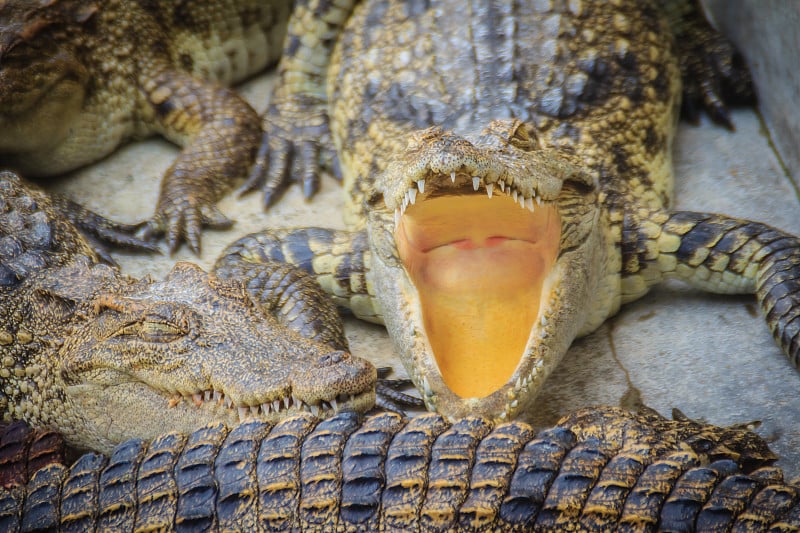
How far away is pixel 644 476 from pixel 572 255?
95cm

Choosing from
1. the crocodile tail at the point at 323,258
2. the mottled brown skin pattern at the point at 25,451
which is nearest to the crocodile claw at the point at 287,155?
the crocodile tail at the point at 323,258

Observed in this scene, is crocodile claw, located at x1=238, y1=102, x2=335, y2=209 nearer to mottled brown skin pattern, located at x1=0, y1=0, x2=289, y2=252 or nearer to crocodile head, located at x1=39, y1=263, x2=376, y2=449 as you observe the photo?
mottled brown skin pattern, located at x1=0, y1=0, x2=289, y2=252

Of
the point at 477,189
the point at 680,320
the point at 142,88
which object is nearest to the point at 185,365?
the point at 477,189

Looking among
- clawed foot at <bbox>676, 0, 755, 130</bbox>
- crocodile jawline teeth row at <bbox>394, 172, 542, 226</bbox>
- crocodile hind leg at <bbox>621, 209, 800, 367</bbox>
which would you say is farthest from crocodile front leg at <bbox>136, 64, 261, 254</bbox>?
clawed foot at <bbox>676, 0, 755, 130</bbox>

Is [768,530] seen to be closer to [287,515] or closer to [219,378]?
[287,515]

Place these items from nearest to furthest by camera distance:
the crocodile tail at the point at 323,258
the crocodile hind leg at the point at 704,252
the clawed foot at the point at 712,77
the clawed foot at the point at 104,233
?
the crocodile hind leg at the point at 704,252
the crocodile tail at the point at 323,258
the clawed foot at the point at 104,233
the clawed foot at the point at 712,77

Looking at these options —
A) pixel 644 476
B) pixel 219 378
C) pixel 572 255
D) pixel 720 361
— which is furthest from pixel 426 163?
pixel 720 361

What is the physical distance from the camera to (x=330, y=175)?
4.08m

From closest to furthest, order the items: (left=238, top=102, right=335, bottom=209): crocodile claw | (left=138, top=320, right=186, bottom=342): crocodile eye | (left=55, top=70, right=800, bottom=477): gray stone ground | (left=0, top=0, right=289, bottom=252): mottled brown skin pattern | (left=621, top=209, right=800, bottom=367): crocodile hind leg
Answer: (left=138, top=320, right=186, bottom=342): crocodile eye
(left=55, top=70, right=800, bottom=477): gray stone ground
(left=621, top=209, right=800, bottom=367): crocodile hind leg
(left=0, top=0, right=289, bottom=252): mottled brown skin pattern
(left=238, top=102, right=335, bottom=209): crocodile claw

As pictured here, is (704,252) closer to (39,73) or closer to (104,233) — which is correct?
(104,233)

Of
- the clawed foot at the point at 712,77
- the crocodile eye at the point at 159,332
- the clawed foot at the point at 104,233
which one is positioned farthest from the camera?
the clawed foot at the point at 712,77

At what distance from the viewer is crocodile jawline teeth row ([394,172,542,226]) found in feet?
8.57

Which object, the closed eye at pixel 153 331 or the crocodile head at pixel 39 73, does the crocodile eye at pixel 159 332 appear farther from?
the crocodile head at pixel 39 73

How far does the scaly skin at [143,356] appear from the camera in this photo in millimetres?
2422
